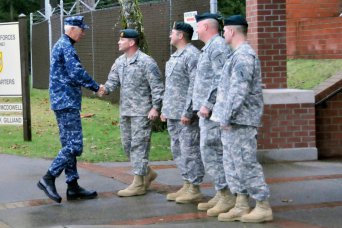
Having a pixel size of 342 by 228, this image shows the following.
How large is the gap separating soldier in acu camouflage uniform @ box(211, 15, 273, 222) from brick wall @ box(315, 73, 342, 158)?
4.26 metres

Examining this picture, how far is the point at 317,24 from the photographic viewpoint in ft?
45.8

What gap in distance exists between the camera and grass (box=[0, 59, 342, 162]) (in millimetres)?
11742

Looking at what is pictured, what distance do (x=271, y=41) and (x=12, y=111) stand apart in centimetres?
538

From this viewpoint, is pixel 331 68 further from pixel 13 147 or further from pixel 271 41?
pixel 13 147

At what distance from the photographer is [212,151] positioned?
290 inches

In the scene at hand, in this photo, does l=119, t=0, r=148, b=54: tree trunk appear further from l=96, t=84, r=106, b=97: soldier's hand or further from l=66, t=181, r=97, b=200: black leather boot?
l=66, t=181, r=97, b=200: black leather boot

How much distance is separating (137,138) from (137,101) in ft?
1.43

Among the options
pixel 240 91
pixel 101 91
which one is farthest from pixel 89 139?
pixel 240 91

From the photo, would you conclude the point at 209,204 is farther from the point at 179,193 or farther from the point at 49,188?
the point at 49,188

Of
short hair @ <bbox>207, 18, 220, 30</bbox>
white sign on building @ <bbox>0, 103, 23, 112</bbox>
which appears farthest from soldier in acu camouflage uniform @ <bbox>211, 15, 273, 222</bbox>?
white sign on building @ <bbox>0, 103, 23, 112</bbox>

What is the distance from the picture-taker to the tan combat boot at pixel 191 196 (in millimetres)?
7949

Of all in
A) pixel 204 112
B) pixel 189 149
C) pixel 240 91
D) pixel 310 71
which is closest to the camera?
pixel 240 91

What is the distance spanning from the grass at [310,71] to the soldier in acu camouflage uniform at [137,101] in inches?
180

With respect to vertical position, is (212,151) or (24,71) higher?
(24,71)
